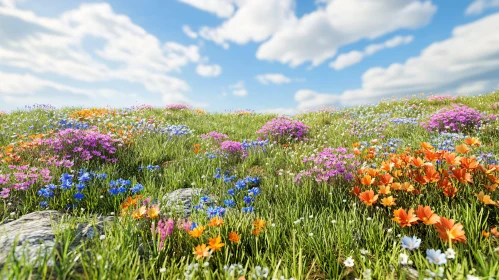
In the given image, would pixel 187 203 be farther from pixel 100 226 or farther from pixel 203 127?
pixel 203 127

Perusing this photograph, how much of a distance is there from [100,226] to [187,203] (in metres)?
1.30

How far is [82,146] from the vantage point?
646cm

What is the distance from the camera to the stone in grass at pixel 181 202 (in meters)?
3.76

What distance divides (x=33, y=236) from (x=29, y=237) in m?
0.03

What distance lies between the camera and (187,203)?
14.1 ft

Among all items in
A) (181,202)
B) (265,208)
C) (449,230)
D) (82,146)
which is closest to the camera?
(449,230)

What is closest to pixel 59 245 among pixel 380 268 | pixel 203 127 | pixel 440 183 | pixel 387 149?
pixel 380 268

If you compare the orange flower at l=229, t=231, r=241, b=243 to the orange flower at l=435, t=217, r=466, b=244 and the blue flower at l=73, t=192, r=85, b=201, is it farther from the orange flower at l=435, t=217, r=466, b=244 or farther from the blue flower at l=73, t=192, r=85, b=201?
the blue flower at l=73, t=192, r=85, b=201

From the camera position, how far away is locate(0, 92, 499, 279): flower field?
2.42 metres

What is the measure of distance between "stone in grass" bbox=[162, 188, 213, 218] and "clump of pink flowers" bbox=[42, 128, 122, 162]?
246cm

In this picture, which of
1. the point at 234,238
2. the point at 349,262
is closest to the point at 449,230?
the point at 349,262

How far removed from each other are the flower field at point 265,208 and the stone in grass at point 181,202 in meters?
0.10

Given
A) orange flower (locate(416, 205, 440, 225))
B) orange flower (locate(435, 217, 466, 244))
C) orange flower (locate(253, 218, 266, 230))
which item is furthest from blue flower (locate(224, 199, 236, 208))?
orange flower (locate(435, 217, 466, 244))

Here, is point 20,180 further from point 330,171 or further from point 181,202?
point 330,171
